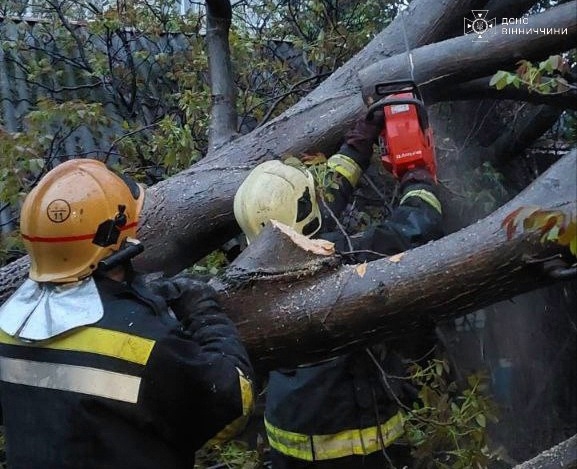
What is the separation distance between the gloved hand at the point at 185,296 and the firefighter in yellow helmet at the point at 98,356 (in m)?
0.07

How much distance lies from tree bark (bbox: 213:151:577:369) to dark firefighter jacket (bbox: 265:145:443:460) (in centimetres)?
52

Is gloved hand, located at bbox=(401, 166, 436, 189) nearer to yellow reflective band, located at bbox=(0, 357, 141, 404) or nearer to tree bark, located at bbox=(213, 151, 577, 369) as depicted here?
tree bark, located at bbox=(213, 151, 577, 369)

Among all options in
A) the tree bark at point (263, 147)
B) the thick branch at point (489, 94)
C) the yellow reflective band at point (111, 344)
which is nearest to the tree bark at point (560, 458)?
the yellow reflective band at point (111, 344)

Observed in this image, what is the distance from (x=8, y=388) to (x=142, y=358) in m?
0.36

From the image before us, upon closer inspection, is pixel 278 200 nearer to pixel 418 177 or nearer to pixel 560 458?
pixel 418 177

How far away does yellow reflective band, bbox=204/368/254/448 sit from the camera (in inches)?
72.1

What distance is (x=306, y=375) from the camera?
2.89 meters

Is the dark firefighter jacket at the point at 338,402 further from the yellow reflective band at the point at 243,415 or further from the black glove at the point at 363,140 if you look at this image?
the yellow reflective band at the point at 243,415

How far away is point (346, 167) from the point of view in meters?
2.71

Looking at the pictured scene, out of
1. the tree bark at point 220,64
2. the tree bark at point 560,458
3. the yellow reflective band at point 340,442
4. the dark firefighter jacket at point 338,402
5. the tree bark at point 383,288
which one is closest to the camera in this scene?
the tree bark at point 560,458

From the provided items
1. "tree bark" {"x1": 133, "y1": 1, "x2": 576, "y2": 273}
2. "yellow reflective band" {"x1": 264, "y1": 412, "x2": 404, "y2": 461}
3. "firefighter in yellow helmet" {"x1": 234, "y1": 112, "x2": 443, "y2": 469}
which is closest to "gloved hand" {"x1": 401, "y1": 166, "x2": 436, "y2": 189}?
"firefighter in yellow helmet" {"x1": 234, "y1": 112, "x2": 443, "y2": 469}

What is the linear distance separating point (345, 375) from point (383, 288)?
83 cm

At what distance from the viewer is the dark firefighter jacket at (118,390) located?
1.74 metres

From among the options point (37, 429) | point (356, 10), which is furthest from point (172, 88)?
point (37, 429)
